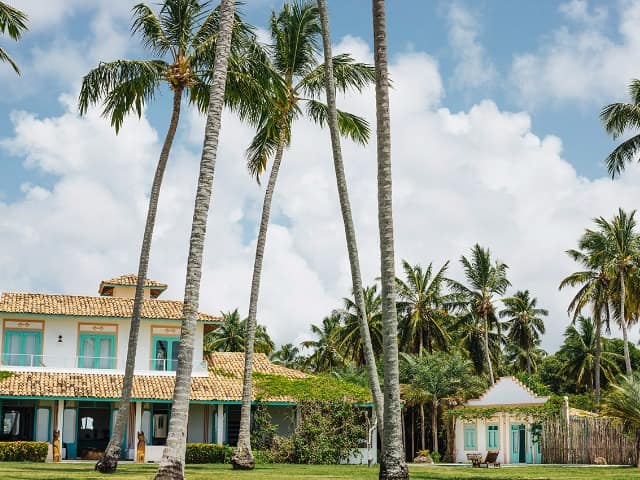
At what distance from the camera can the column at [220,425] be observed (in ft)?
117

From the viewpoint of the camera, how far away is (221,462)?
1307 inches

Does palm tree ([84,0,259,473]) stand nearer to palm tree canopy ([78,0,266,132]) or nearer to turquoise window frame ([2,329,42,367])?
palm tree canopy ([78,0,266,132])

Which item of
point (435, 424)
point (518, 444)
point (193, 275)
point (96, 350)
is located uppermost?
point (96, 350)

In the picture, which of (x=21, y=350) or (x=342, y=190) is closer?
(x=342, y=190)

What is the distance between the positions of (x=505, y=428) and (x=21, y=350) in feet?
71.7

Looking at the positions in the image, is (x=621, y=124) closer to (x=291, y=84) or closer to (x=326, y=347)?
(x=291, y=84)

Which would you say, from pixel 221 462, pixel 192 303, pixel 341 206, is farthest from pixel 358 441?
pixel 192 303

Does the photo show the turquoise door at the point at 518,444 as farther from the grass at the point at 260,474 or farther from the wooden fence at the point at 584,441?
the grass at the point at 260,474

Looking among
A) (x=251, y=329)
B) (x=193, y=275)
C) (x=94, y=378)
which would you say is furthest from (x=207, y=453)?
(x=193, y=275)

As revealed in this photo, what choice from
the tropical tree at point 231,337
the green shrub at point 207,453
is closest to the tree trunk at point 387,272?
the green shrub at point 207,453

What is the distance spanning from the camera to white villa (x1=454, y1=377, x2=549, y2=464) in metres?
40.0

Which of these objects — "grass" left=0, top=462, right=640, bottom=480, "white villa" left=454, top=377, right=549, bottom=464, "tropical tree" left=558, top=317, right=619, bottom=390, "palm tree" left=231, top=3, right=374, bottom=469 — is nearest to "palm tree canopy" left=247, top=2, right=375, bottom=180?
"palm tree" left=231, top=3, right=374, bottom=469

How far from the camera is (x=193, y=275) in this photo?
A: 13.9 metres

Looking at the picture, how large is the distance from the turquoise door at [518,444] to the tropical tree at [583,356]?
19214 millimetres
